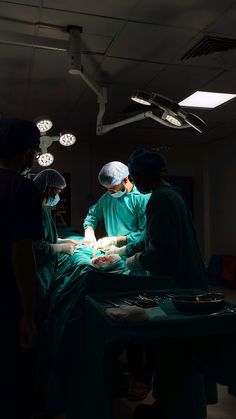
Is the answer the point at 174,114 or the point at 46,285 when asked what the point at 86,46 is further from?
the point at 46,285

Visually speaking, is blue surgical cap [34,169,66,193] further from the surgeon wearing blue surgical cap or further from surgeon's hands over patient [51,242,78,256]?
the surgeon wearing blue surgical cap

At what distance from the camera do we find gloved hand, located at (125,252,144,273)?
228 cm

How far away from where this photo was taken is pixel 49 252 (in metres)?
2.75

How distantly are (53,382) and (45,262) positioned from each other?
0.95 meters

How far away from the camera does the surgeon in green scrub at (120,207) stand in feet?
10.4

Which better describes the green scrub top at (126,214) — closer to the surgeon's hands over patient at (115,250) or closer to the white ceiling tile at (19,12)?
the surgeon's hands over patient at (115,250)

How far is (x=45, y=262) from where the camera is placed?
108 inches

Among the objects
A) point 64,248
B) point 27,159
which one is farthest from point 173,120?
point 27,159

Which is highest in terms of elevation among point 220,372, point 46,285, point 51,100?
point 51,100

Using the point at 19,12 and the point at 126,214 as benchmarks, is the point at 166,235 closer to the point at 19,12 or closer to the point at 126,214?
the point at 126,214

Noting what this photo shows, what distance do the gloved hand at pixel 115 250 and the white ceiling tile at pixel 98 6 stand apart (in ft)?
5.33

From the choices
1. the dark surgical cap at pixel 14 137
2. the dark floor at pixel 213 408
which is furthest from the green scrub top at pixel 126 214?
the dark surgical cap at pixel 14 137

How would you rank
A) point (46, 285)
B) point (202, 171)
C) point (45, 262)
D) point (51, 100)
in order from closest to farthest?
point (46, 285) → point (45, 262) → point (51, 100) → point (202, 171)

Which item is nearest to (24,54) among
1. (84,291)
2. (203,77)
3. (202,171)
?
(203,77)
